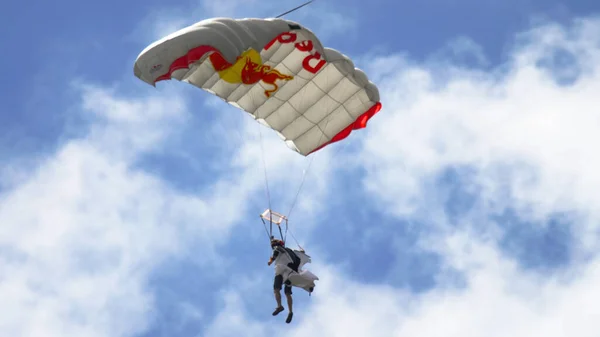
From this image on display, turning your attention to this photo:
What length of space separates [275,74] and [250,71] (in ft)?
2.07

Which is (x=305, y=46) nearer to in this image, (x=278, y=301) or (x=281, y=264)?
(x=281, y=264)

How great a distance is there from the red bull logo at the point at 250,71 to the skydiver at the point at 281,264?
3865 millimetres

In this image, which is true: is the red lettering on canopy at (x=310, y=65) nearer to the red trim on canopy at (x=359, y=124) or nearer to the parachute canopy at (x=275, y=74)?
the parachute canopy at (x=275, y=74)

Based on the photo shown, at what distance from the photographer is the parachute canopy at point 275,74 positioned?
2352 centimetres

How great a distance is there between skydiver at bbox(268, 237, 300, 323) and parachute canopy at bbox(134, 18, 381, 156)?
11.4 feet

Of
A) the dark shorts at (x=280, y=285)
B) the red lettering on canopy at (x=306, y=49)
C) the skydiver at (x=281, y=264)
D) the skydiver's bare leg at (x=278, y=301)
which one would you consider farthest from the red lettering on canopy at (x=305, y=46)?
the skydiver's bare leg at (x=278, y=301)

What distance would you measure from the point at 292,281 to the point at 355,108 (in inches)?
186

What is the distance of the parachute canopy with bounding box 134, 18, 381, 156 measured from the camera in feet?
77.2

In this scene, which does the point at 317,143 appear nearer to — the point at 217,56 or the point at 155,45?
the point at 217,56

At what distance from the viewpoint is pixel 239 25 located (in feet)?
78.9

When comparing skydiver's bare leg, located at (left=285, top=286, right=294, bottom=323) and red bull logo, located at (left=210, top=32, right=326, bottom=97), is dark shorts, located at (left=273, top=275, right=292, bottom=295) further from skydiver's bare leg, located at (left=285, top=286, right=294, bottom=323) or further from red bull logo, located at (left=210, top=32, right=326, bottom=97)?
red bull logo, located at (left=210, top=32, right=326, bottom=97)

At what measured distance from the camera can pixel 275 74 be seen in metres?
26.6

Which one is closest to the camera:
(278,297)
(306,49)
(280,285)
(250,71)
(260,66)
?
(278,297)

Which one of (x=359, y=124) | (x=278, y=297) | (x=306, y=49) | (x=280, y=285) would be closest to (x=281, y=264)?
(x=280, y=285)
